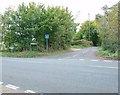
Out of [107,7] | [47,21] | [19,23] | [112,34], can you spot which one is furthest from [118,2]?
[19,23]

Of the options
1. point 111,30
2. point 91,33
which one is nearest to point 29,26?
point 111,30

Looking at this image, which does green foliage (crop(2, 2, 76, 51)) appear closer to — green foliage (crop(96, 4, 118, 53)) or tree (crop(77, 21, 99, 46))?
green foliage (crop(96, 4, 118, 53))

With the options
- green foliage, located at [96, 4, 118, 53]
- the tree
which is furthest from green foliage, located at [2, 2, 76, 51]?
the tree

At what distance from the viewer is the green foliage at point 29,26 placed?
2827 centimetres

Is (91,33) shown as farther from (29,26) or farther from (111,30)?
(111,30)

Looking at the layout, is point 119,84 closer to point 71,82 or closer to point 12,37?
point 71,82

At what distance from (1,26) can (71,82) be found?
23413 mm

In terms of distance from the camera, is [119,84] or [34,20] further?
[34,20]

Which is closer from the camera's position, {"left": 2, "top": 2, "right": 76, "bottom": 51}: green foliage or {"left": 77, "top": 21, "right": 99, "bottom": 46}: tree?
{"left": 2, "top": 2, "right": 76, "bottom": 51}: green foliage

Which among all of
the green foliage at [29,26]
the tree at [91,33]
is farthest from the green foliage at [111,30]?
the tree at [91,33]

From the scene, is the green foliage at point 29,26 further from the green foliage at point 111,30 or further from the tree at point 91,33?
the tree at point 91,33

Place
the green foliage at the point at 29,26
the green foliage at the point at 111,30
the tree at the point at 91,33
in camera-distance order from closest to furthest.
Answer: the green foliage at the point at 111,30
the green foliage at the point at 29,26
the tree at the point at 91,33

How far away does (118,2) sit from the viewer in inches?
847

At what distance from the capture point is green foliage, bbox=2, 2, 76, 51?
28.3 m
